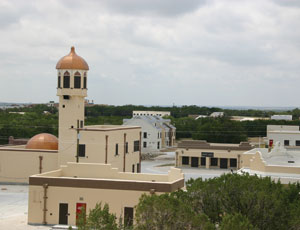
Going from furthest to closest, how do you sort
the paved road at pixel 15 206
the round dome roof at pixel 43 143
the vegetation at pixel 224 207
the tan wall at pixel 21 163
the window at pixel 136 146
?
the window at pixel 136 146, the round dome roof at pixel 43 143, the tan wall at pixel 21 163, the paved road at pixel 15 206, the vegetation at pixel 224 207

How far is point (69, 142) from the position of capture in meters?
49.4

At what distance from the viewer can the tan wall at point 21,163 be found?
165 feet

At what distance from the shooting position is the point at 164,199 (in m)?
21.9

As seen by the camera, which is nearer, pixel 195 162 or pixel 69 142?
pixel 69 142

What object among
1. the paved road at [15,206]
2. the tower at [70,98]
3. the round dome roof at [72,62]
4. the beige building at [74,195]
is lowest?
the paved road at [15,206]

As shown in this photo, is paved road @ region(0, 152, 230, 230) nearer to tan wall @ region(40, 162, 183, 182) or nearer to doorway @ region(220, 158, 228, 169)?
tan wall @ region(40, 162, 183, 182)

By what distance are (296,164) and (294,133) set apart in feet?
120

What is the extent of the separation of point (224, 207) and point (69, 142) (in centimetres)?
2670

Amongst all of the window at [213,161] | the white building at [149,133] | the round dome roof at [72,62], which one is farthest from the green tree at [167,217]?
the white building at [149,133]

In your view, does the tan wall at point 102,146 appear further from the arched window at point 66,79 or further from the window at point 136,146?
the arched window at point 66,79

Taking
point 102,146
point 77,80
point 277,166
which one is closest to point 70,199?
point 277,166

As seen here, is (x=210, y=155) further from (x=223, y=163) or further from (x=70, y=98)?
(x=70, y=98)

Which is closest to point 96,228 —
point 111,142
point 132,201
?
point 132,201

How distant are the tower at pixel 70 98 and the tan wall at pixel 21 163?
1.32 meters
